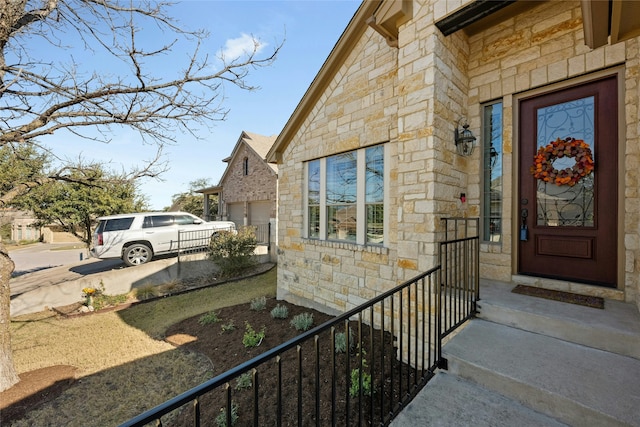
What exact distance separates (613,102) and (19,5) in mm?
7071

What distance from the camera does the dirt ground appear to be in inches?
95.7

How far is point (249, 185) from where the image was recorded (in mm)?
13906

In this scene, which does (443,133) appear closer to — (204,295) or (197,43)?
(197,43)

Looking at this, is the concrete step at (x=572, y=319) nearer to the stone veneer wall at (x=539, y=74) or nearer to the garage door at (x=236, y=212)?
the stone veneer wall at (x=539, y=74)

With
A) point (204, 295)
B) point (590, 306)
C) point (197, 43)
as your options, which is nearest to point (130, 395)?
point (204, 295)

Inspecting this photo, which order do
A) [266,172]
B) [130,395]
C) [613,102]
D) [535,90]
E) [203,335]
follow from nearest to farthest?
[613,102]
[130,395]
[535,90]
[203,335]
[266,172]

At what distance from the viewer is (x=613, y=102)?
289cm

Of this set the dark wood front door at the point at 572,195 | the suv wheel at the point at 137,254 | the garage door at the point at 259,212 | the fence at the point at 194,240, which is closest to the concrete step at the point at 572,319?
the dark wood front door at the point at 572,195

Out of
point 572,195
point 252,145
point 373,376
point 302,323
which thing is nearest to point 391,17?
point 572,195

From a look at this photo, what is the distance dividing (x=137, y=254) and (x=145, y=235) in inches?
24.5

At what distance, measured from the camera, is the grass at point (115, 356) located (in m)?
2.99

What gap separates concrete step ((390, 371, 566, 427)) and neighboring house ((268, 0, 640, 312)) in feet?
4.01

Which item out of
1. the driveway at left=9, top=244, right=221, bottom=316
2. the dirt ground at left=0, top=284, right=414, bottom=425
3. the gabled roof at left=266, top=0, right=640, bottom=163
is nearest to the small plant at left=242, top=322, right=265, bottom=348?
the dirt ground at left=0, top=284, right=414, bottom=425

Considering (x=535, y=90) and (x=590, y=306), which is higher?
(x=535, y=90)
